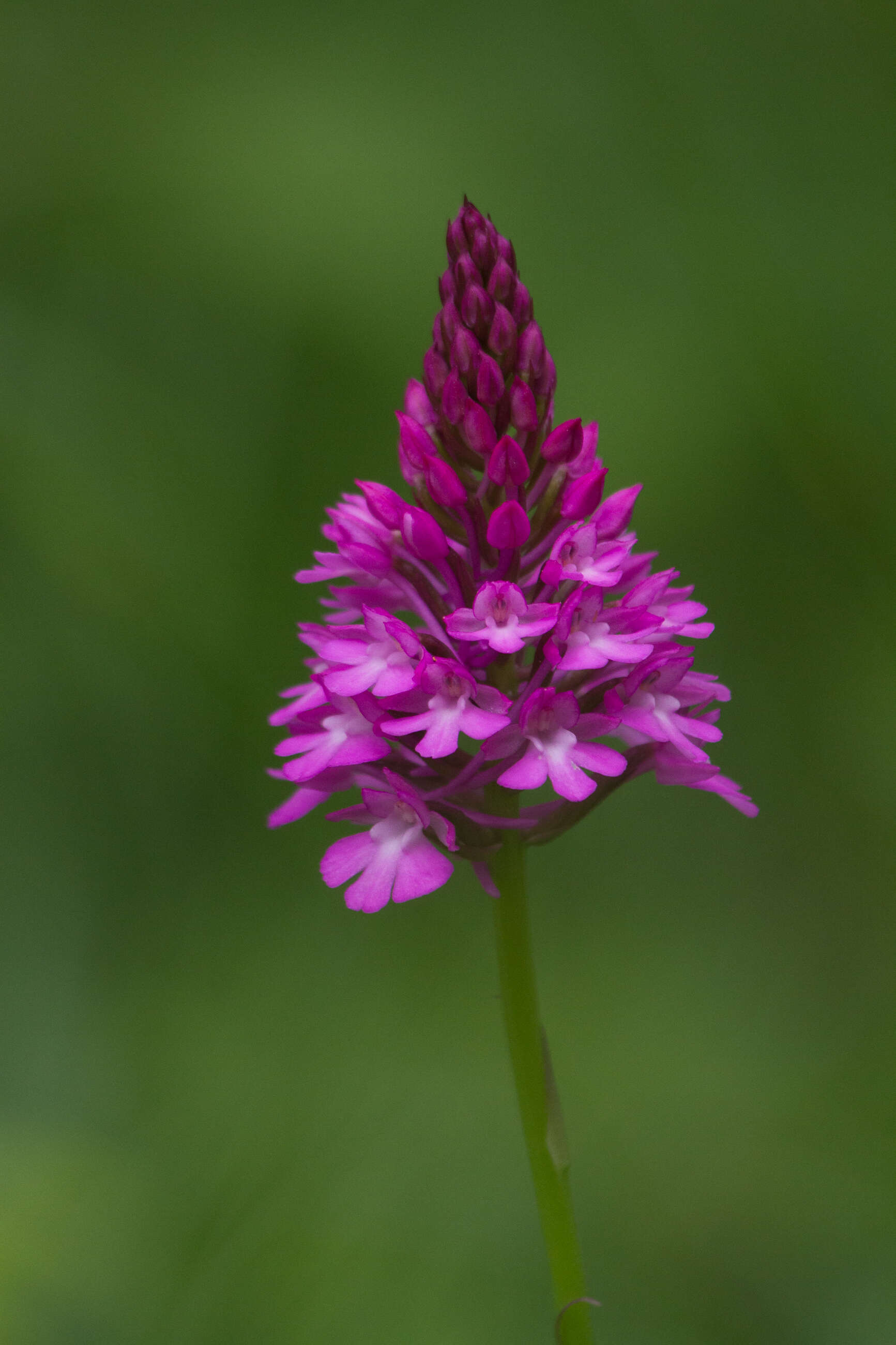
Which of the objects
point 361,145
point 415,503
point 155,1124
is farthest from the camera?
point 361,145

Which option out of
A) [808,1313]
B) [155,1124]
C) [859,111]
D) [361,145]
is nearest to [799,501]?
[859,111]

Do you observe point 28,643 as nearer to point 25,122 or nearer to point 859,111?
point 25,122

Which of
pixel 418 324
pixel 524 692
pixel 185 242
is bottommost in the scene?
pixel 524 692

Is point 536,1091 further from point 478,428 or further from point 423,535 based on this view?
point 478,428

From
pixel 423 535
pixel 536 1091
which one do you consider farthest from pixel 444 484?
pixel 536 1091

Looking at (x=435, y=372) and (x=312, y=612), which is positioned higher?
(x=435, y=372)

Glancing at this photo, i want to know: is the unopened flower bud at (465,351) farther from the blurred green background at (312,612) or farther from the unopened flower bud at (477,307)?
the blurred green background at (312,612)
